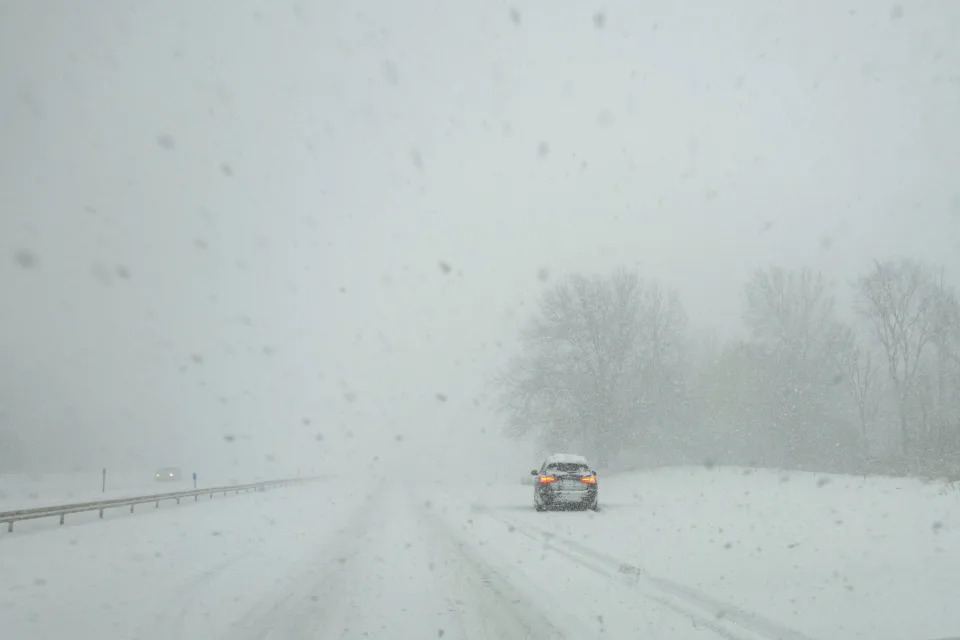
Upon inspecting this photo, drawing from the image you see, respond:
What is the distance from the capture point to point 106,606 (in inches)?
308

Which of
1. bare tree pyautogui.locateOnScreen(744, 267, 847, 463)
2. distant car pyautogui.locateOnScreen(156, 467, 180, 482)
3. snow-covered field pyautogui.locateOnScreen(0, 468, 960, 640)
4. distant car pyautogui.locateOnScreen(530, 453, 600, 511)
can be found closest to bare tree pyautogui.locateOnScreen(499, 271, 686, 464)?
bare tree pyautogui.locateOnScreen(744, 267, 847, 463)

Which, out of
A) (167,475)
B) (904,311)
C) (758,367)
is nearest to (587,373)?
(758,367)

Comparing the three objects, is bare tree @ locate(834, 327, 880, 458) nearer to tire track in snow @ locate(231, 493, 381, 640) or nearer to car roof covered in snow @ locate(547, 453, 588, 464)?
car roof covered in snow @ locate(547, 453, 588, 464)

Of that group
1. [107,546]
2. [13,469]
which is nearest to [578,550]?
[107,546]

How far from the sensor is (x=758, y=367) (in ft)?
124

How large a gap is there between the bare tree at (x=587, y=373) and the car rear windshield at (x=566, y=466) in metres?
16.8

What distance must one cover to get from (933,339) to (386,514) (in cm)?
3114

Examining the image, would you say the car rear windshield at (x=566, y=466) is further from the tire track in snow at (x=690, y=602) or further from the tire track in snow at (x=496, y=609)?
the tire track in snow at (x=496, y=609)

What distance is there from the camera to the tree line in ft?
117

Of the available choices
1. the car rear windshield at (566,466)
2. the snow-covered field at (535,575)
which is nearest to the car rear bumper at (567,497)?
the car rear windshield at (566,466)

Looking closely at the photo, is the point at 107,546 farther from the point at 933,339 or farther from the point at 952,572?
the point at 933,339

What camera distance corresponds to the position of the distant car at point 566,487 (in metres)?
18.7

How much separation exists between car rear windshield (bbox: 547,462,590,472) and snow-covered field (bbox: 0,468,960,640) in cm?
230

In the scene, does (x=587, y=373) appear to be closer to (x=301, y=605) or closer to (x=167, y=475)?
(x=301, y=605)
